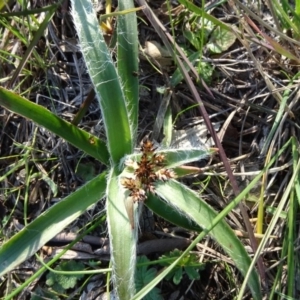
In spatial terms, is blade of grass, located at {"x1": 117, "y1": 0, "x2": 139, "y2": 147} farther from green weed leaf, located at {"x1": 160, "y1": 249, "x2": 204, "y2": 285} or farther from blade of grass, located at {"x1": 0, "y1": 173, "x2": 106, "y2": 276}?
green weed leaf, located at {"x1": 160, "y1": 249, "x2": 204, "y2": 285}

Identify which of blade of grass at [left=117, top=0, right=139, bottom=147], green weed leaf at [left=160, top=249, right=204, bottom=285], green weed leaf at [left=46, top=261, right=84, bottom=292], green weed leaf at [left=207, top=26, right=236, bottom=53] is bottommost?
green weed leaf at [left=160, top=249, right=204, bottom=285]

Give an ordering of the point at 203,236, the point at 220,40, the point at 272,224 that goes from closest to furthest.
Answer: the point at 203,236, the point at 272,224, the point at 220,40

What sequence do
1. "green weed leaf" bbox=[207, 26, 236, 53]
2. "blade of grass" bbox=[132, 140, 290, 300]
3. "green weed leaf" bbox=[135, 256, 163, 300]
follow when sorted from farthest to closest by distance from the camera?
1. "green weed leaf" bbox=[207, 26, 236, 53]
2. "green weed leaf" bbox=[135, 256, 163, 300]
3. "blade of grass" bbox=[132, 140, 290, 300]

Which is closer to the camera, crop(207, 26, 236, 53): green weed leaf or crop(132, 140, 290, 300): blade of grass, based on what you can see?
crop(132, 140, 290, 300): blade of grass

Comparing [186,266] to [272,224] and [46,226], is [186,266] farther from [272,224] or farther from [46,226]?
[46,226]

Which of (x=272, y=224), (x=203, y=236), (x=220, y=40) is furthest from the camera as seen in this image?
(x=220, y=40)

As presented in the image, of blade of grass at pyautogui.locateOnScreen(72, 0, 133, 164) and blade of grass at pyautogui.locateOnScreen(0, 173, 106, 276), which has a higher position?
blade of grass at pyautogui.locateOnScreen(72, 0, 133, 164)

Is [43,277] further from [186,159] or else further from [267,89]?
[267,89]

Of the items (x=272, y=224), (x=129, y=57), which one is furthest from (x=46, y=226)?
(x=272, y=224)

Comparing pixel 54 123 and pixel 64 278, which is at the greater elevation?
pixel 54 123

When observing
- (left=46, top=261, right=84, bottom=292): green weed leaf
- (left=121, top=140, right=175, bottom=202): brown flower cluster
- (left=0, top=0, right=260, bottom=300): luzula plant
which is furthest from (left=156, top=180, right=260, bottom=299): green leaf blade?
(left=46, top=261, right=84, bottom=292): green weed leaf
